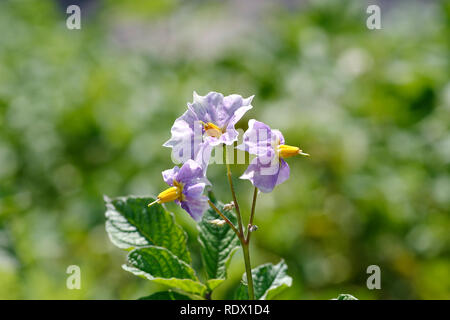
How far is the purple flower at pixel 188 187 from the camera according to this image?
696 millimetres

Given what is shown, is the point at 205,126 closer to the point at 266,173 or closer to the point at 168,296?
the point at 266,173

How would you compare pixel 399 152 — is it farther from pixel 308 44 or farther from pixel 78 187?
pixel 78 187

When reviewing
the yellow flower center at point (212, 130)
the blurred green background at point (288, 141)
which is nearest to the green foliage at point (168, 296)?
the yellow flower center at point (212, 130)

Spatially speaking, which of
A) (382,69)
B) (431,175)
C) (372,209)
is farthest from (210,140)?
(382,69)

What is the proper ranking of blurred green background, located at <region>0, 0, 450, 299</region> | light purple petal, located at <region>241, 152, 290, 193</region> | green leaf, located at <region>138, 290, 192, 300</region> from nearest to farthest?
light purple petal, located at <region>241, 152, 290, 193</region> < green leaf, located at <region>138, 290, 192, 300</region> < blurred green background, located at <region>0, 0, 450, 299</region>

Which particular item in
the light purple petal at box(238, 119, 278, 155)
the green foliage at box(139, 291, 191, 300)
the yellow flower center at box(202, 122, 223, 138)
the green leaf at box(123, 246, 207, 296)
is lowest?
the green foliage at box(139, 291, 191, 300)

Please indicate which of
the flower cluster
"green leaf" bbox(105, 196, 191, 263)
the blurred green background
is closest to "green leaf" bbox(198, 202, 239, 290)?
"green leaf" bbox(105, 196, 191, 263)

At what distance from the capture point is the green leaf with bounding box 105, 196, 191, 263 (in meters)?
0.84

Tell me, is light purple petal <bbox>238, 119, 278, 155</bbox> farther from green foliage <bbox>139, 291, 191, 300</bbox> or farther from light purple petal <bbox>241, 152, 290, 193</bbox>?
green foliage <bbox>139, 291, 191, 300</bbox>

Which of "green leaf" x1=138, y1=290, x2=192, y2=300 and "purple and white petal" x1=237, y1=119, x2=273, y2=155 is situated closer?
"purple and white petal" x1=237, y1=119, x2=273, y2=155

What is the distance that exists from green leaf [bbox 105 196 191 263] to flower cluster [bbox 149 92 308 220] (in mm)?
122

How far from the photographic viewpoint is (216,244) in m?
0.87
